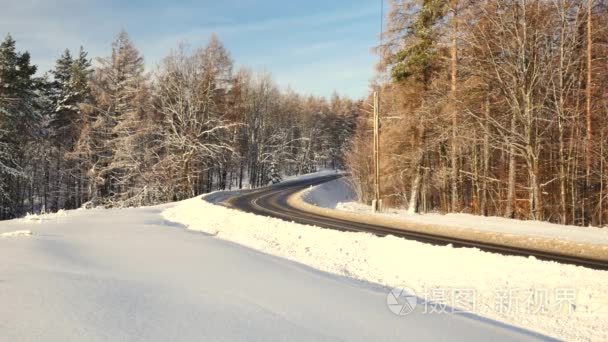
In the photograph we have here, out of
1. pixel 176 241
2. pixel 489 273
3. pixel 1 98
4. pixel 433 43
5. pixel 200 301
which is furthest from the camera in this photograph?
pixel 1 98

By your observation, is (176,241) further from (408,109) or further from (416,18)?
(416,18)

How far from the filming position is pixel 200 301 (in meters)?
5.29

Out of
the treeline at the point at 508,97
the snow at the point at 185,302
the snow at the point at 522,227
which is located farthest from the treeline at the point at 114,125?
the snow at the point at 185,302

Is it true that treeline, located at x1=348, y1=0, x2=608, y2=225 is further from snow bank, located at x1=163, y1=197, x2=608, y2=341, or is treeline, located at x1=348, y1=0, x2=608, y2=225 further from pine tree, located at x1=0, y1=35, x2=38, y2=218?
pine tree, located at x1=0, y1=35, x2=38, y2=218

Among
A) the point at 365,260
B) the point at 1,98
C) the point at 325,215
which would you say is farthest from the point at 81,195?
the point at 365,260

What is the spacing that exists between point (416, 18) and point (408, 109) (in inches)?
214

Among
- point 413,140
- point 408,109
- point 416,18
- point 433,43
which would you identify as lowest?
point 413,140

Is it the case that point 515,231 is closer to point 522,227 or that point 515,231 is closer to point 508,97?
point 522,227

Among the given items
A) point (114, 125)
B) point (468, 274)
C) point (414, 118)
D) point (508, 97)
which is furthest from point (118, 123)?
point (468, 274)

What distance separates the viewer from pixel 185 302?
17.0 ft

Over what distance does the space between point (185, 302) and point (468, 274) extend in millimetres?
6601

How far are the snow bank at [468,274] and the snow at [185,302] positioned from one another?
1.35m

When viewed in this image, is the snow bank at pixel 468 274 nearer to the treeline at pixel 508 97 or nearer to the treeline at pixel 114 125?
the treeline at pixel 508 97

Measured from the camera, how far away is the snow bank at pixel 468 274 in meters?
6.89
